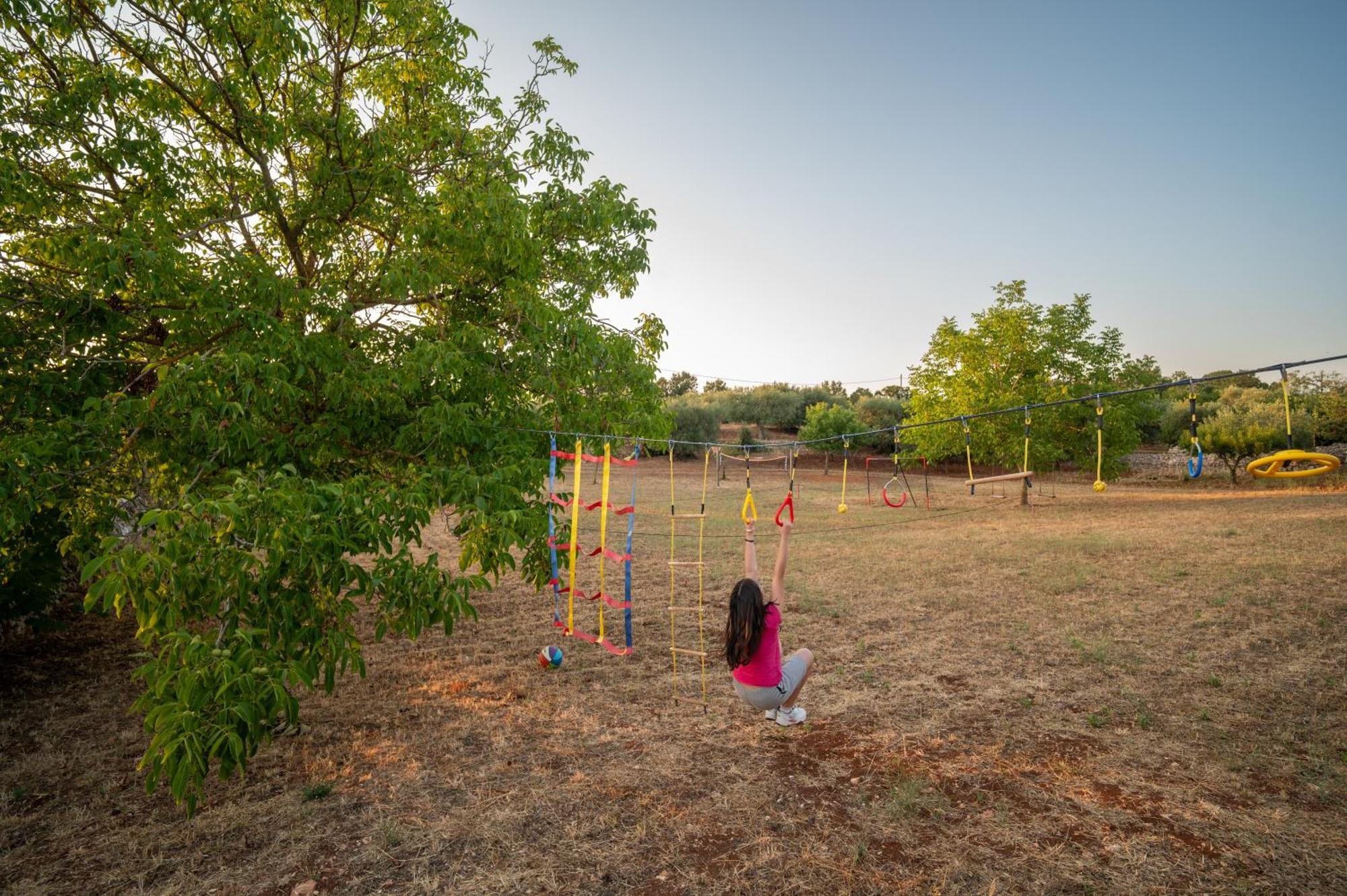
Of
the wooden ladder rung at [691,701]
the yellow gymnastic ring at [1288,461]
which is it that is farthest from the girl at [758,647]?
the yellow gymnastic ring at [1288,461]

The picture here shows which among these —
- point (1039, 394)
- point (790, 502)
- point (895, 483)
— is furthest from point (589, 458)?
point (895, 483)

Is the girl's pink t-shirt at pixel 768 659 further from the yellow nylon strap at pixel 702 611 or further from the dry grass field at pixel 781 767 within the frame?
the dry grass field at pixel 781 767

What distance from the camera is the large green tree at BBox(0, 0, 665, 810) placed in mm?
3729

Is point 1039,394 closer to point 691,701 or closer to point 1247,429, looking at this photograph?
point 1247,429

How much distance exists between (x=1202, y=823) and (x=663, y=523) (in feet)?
53.6

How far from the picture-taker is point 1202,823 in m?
4.45

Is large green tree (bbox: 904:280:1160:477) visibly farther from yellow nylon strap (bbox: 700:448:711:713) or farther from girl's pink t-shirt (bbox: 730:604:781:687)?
girl's pink t-shirt (bbox: 730:604:781:687)

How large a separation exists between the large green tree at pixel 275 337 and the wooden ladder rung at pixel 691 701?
2.06 metres

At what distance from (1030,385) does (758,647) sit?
2032 cm

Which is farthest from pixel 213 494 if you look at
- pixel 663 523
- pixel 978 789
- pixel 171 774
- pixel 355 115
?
pixel 663 523

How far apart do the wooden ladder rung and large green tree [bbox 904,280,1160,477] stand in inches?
677

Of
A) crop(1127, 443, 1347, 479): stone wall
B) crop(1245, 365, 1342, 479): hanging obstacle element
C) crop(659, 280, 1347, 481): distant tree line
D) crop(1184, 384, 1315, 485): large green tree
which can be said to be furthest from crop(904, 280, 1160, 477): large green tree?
crop(1245, 365, 1342, 479): hanging obstacle element

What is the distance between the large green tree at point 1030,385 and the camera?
21281 mm

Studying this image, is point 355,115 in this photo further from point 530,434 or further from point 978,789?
point 978,789
